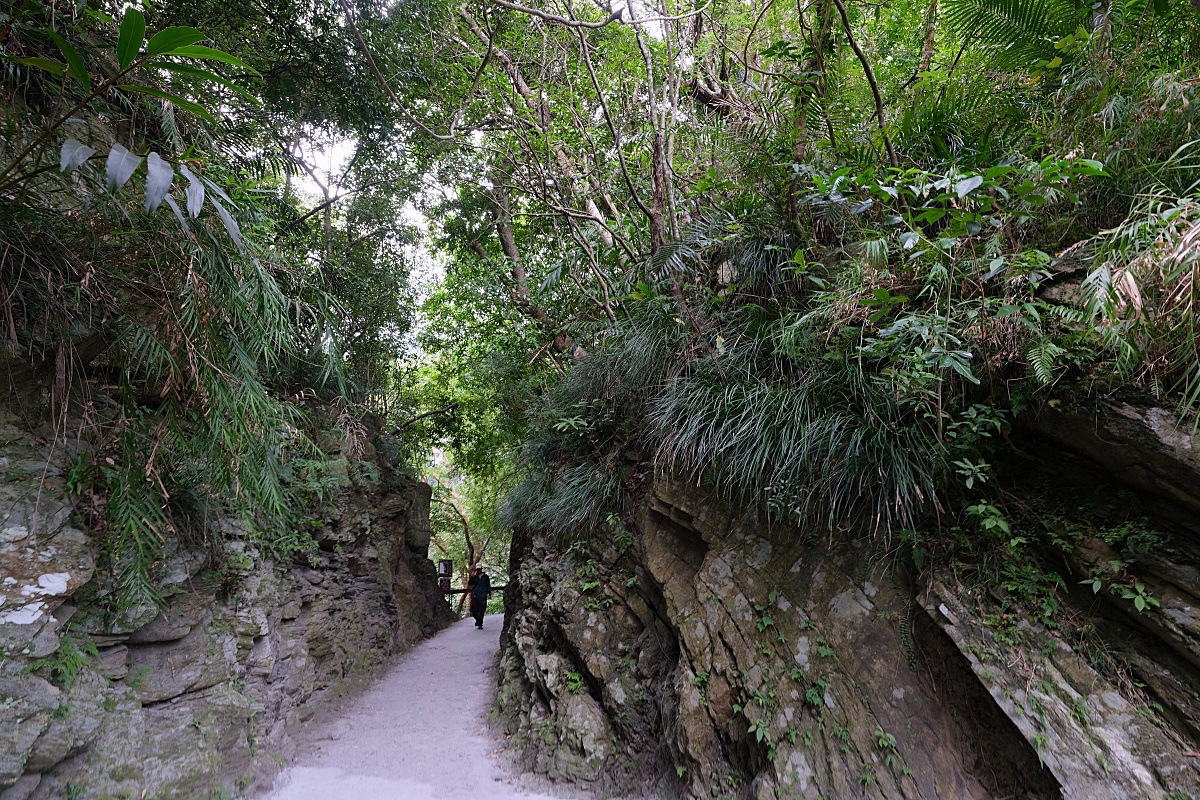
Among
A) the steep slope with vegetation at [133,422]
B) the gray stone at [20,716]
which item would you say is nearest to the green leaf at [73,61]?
the steep slope with vegetation at [133,422]

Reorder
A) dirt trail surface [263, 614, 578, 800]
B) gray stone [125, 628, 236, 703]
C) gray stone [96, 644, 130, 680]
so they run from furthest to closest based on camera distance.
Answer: dirt trail surface [263, 614, 578, 800]
gray stone [125, 628, 236, 703]
gray stone [96, 644, 130, 680]

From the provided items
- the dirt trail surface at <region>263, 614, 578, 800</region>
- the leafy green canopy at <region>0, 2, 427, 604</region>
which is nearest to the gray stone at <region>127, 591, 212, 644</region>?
the leafy green canopy at <region>0, 2, 427, 604</region>

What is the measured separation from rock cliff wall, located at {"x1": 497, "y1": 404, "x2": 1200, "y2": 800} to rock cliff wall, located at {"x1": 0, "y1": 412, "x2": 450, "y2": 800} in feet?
6.99

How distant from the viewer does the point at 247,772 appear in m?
3.49

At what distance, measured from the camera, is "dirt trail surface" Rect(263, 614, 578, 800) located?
3.72 metres

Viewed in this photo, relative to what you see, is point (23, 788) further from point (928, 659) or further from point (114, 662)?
point (928, 659)

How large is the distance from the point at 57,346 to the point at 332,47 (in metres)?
3.54

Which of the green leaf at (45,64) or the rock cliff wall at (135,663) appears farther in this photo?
the rock cliff wall at (135,663)

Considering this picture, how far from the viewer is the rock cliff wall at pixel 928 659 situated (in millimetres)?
2180

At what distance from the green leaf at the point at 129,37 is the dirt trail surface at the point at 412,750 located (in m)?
4.16

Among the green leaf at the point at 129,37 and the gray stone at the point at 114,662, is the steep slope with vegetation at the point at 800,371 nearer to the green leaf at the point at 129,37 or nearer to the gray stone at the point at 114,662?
the green leaf at the point at 129,37

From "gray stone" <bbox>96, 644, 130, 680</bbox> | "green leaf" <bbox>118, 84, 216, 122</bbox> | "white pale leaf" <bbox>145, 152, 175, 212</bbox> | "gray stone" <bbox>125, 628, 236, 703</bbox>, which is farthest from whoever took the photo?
"gray stone" <bbox>125, 628, 236, 703</bbox>

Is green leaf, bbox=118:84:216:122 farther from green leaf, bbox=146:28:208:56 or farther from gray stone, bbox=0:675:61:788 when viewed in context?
gray stone, bbox=0:675:61:788

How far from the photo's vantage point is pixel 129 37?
1.48m
